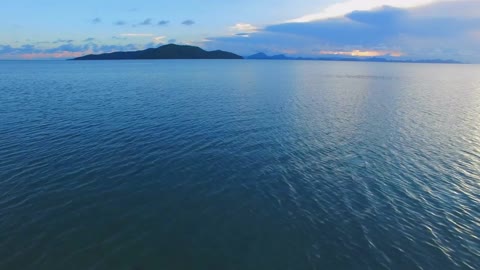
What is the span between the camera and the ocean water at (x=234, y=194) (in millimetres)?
20594

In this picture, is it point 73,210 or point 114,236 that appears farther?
point 73,210

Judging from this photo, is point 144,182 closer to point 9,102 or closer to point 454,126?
point 454,126

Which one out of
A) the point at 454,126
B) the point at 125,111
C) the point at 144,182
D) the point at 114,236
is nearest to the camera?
the point at 114,236

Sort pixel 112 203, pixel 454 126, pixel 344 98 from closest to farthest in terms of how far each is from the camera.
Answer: pixel 112 203 < pixel 454 126 < pixel 344 98

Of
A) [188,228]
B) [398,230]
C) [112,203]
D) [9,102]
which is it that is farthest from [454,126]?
[9,102]

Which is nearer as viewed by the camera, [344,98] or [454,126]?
[454,126]

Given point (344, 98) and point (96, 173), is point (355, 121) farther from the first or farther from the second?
point (96, 173)

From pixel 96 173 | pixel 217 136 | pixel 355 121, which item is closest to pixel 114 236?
pixel 96 173

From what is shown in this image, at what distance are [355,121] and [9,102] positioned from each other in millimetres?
85212

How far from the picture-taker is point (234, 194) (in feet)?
95.1

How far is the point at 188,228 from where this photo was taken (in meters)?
23.3

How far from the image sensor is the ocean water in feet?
67.6

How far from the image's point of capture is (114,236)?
72.1 feet

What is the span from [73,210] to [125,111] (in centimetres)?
4285
